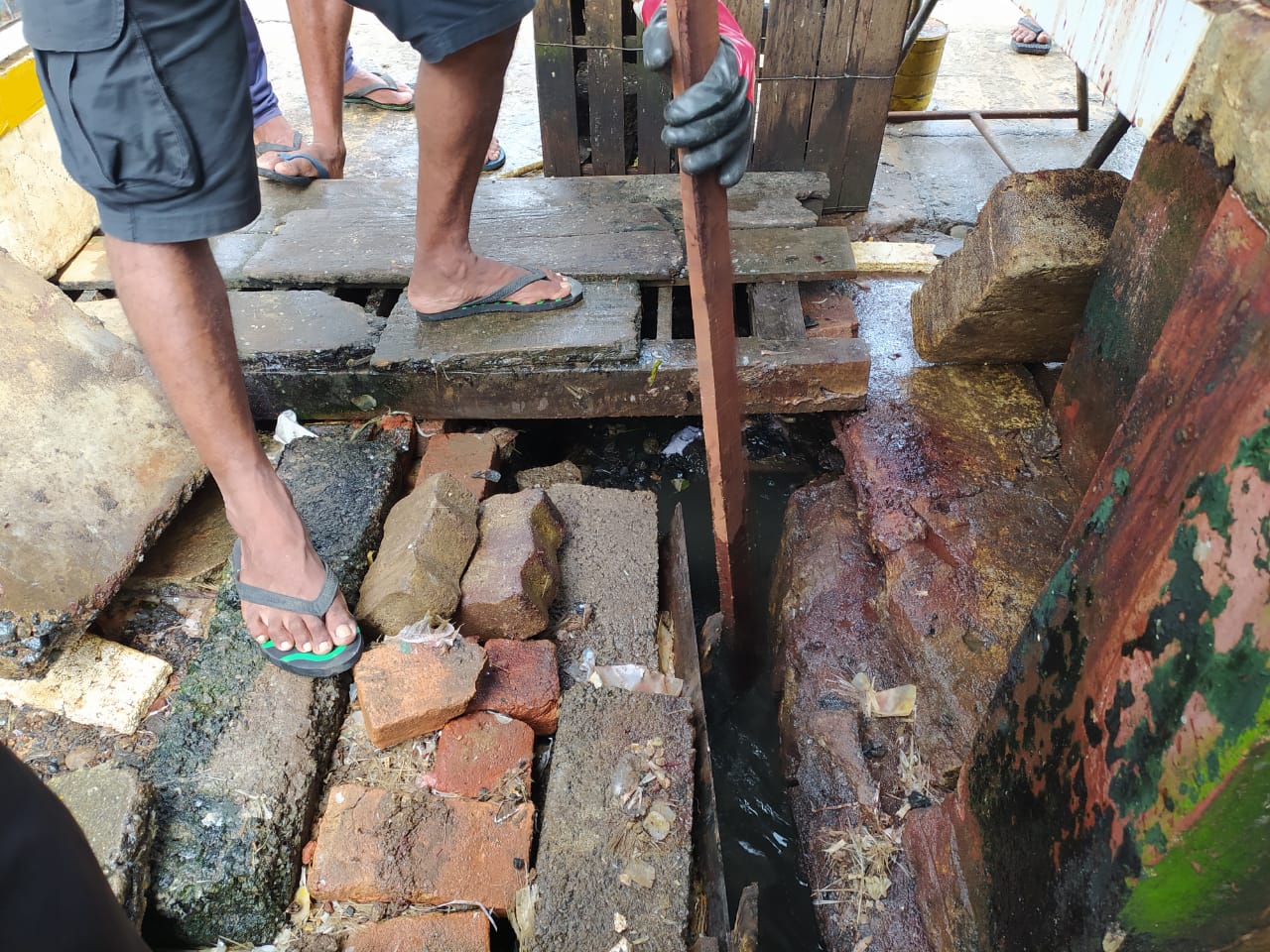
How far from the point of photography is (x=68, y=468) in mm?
2008

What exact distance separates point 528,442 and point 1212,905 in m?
2.41

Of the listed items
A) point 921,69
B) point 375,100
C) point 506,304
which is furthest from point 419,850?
point 921,69

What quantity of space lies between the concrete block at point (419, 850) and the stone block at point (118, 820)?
0.29 metres

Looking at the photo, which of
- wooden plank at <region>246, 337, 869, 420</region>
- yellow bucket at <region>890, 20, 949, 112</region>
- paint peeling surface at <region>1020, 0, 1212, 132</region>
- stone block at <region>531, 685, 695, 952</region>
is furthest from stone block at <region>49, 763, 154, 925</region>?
yellow bucket at <region>890, 20, 949, 112</region>

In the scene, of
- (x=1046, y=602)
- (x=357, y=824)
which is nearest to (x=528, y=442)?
(x=357, y=824)

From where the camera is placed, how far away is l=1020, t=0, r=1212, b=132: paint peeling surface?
3.60ft

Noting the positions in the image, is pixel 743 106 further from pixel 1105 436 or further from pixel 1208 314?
pixel 1105 436

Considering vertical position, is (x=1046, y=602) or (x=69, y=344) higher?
(x=1046, y=602)

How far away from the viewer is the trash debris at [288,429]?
8.02 ft

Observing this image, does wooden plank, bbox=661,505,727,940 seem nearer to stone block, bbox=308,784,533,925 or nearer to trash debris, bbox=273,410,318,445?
stone block, bbox=308,784,533,925

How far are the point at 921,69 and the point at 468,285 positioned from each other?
311 centimetres

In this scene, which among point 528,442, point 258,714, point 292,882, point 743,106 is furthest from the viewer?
point 528,442

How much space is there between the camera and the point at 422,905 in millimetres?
1574

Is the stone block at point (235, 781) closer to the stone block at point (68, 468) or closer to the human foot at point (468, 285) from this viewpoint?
the stone block at point (68, 468)
